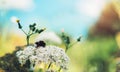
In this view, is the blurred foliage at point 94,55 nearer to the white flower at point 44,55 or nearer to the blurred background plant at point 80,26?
the blurred background plant at point 80,26

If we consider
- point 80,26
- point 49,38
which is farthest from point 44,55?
point 80,26

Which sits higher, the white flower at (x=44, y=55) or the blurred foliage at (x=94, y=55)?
the blurred foliage at (x=94, y=55)

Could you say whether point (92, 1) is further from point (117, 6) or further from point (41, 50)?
point (41, 50)

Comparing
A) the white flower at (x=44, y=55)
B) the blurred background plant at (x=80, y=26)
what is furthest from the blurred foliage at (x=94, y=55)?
the white flower at (x=44, y=55)

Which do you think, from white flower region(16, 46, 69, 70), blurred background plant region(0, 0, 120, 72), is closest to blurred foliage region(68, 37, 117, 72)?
blurred background plant region(0, 0, 120, 72)

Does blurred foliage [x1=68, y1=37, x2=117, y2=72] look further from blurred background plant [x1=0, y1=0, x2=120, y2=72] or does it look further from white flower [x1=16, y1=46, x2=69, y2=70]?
white flower [x1=16, y1=46, x2=69, y2=70]

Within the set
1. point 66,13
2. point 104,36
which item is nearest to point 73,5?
point 66,13

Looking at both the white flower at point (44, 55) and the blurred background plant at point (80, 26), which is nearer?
the white flower at point (44, 55)

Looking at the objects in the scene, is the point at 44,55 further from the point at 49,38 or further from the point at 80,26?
the point at 80,26
